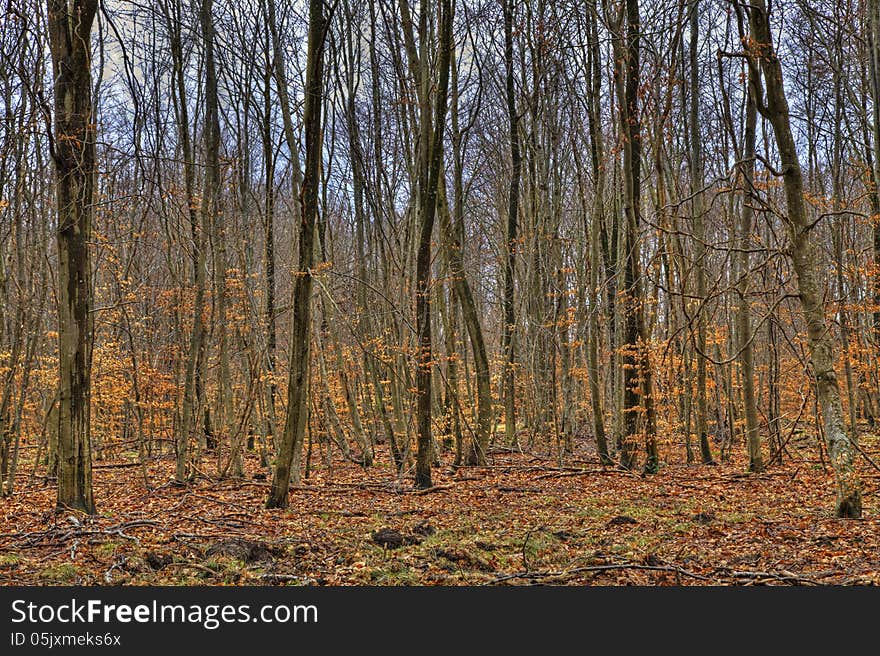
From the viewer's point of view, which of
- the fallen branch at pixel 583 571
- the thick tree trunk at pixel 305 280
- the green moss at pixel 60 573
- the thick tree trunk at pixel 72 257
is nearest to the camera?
the fallen branch at pixel 583 571

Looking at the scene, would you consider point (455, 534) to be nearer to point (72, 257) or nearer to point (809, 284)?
point (809, 284)

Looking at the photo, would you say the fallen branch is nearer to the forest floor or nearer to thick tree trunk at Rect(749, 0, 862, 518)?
the forest floor

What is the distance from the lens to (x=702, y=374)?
12914mm

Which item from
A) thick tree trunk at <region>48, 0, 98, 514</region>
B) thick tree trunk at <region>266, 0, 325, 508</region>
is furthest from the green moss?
thick tree trunk at <region>266, 0, 325, 508</region>

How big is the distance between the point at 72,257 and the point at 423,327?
499cm

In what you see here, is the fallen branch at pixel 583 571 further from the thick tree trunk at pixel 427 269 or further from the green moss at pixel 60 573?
the thick tree trunk at pixel 427 269

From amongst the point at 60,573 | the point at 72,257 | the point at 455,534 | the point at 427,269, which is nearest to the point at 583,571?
the point at 455,534

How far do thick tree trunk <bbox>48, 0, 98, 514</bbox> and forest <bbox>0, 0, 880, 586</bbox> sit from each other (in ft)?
0.11

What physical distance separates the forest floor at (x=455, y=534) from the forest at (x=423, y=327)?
0.06 m

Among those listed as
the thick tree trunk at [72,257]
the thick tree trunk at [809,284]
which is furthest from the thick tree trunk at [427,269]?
the thick tree trunk at [809,284]

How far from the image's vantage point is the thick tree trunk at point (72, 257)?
738cm

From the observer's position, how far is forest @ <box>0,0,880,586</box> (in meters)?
6.27

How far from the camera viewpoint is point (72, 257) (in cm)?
743

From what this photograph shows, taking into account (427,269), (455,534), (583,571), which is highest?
(427,269)
